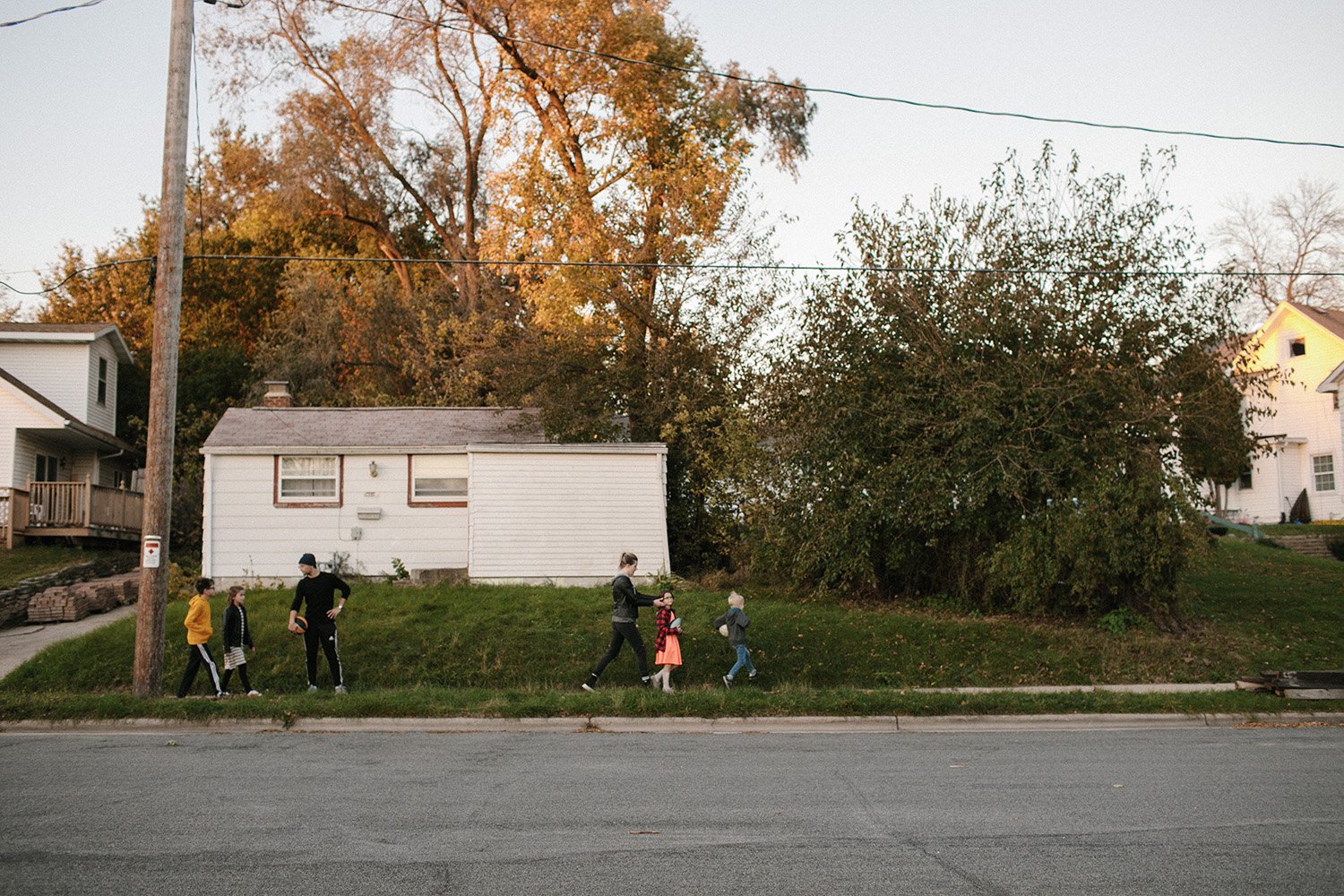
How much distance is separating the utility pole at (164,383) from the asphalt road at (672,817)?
2.47 metres

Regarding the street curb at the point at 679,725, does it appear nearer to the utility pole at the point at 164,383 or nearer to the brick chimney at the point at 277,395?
the utility pole at the point at 164,383

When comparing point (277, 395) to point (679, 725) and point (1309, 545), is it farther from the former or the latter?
point (1309, 545)

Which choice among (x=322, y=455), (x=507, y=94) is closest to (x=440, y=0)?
(x=507, y=94)

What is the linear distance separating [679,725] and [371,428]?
13.2m

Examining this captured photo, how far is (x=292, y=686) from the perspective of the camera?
14.6 meters

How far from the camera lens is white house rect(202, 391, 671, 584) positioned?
21.6 m

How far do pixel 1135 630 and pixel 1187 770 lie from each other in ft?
26.5

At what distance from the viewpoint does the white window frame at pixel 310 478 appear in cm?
2203

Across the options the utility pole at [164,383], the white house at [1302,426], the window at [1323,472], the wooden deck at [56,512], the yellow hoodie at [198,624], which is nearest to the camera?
the utility pole at [164,383]

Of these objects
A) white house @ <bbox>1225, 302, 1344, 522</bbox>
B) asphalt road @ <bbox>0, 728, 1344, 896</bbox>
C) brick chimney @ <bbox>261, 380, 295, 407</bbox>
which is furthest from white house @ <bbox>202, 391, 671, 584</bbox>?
white house @ <bbox>1225, 302, 1344, 522</bbox>

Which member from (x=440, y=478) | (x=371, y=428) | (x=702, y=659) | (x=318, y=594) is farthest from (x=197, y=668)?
(x=371, y=428)

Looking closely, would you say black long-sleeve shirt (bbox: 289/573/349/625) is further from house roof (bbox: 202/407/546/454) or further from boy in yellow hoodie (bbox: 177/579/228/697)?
house roof (bbox: 202/407/546/454)

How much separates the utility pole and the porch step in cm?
2645

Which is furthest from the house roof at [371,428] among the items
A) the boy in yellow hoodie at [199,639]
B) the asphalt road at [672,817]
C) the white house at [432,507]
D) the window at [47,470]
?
the asphalt road at [672,817]
